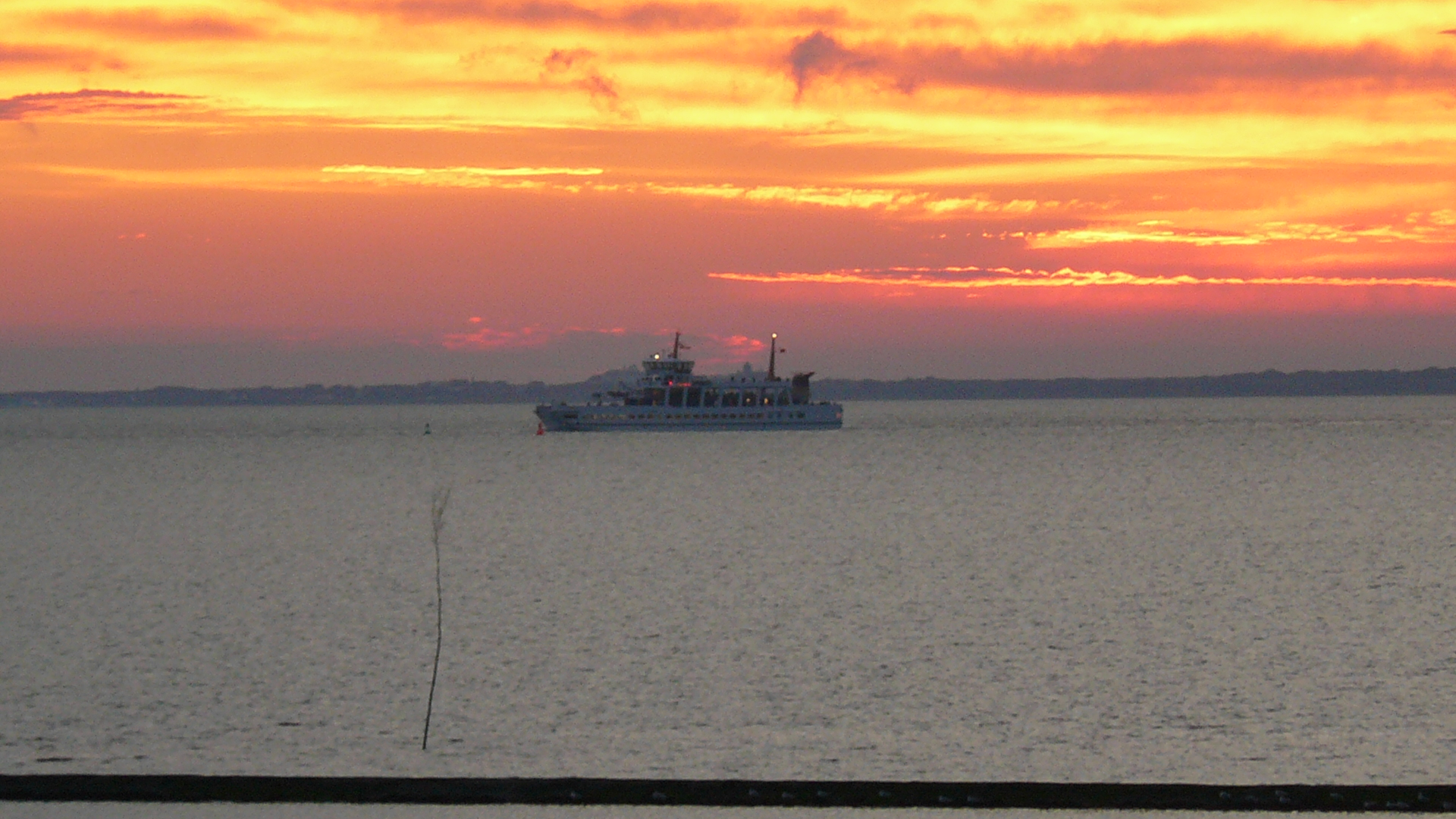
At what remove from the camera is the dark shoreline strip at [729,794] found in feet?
45.7

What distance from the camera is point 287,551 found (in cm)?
5884

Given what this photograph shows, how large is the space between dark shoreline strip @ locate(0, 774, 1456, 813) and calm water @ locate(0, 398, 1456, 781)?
518cm

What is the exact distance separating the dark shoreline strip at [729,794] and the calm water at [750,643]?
17.0 feet

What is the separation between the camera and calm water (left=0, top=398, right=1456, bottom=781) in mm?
21109

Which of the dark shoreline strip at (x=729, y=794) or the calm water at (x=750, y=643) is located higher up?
the dark shoreline strip at (x=729, y=794)

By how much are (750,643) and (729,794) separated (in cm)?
1745

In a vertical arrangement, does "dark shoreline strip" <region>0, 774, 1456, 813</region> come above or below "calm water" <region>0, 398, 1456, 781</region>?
above

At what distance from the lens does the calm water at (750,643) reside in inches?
831

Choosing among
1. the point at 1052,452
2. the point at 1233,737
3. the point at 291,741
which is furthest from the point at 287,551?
the point at 1052,452

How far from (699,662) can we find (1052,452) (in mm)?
143665

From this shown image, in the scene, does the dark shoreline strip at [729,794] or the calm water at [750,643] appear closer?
the dark shoreline strip at [729,794]

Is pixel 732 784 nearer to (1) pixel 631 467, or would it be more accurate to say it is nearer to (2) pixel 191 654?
(2) pixel 191 654

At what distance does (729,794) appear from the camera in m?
14.4

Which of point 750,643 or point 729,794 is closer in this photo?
point 729,794
